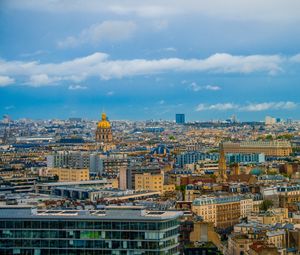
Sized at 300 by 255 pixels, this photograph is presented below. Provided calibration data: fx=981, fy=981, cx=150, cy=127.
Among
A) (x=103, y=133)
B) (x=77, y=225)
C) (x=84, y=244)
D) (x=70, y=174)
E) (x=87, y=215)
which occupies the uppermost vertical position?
(x=103, y=133)

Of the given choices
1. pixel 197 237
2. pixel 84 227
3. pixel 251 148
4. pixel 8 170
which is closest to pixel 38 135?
pixel 251 148

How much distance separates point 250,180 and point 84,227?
68.0 feet

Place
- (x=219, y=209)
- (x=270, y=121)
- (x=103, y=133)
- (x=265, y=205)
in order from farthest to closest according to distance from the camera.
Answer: (x=270, y=121) < (x=103, y=133) < (x=265, y=205) < (x=219, y=209)

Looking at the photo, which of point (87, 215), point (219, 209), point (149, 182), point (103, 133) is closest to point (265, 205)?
point (219, 209)

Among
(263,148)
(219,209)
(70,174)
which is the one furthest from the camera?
(263,148)

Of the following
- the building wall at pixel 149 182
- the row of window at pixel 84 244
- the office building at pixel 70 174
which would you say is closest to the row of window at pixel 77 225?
the row of window at pixel 84 244

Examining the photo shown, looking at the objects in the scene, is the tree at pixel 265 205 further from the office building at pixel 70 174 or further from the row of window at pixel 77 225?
the row of window at pixel 77 225

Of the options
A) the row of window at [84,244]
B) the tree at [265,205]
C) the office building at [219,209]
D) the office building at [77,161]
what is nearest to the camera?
the row of window at [84,244]

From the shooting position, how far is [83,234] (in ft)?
52.4

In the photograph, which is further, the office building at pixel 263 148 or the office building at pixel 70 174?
the office building at pixel 263 148

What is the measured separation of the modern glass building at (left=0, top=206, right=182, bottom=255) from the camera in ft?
51.8

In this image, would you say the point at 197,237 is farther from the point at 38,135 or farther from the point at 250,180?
the point at 38,135

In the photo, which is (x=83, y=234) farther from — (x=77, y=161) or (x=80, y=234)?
(x=77, y=161)

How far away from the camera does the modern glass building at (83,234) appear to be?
15.8m
